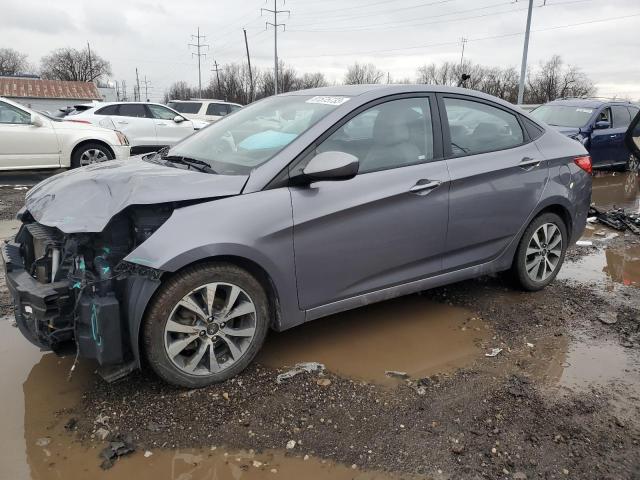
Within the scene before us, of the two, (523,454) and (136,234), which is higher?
(136,234)

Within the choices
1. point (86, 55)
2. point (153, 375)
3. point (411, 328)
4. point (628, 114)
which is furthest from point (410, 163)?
point (86, 55)

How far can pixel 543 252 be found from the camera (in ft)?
14.6

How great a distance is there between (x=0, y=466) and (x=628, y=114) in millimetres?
14223

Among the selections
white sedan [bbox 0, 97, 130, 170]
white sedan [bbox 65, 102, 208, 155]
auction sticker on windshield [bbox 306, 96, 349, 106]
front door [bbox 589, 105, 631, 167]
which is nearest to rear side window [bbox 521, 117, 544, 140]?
auction sticker on windshield [bbox 306, 96, 349, 106]

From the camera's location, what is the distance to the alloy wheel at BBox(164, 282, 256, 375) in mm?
2773

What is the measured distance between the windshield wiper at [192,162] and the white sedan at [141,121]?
10122mm

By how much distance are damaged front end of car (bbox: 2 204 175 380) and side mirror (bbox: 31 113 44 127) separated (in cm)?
799

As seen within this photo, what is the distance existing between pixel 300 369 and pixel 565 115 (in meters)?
11.2

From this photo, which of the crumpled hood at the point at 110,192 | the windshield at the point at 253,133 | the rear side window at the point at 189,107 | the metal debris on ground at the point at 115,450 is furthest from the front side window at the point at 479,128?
the rear side window at the point at 189,107

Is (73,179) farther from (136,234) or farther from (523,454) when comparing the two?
(523,454)

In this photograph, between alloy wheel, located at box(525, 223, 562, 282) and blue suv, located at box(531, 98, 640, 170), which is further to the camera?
blue suv, located at box(531, 98, 640, 170)

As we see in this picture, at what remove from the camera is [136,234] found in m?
2.71

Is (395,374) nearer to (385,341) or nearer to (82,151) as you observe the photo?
(385,341)

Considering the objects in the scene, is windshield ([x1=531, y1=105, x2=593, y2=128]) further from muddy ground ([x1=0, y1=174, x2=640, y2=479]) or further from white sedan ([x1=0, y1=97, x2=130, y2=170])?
white sedan ([x1=0, y1=97, x2=130, y2=170])
